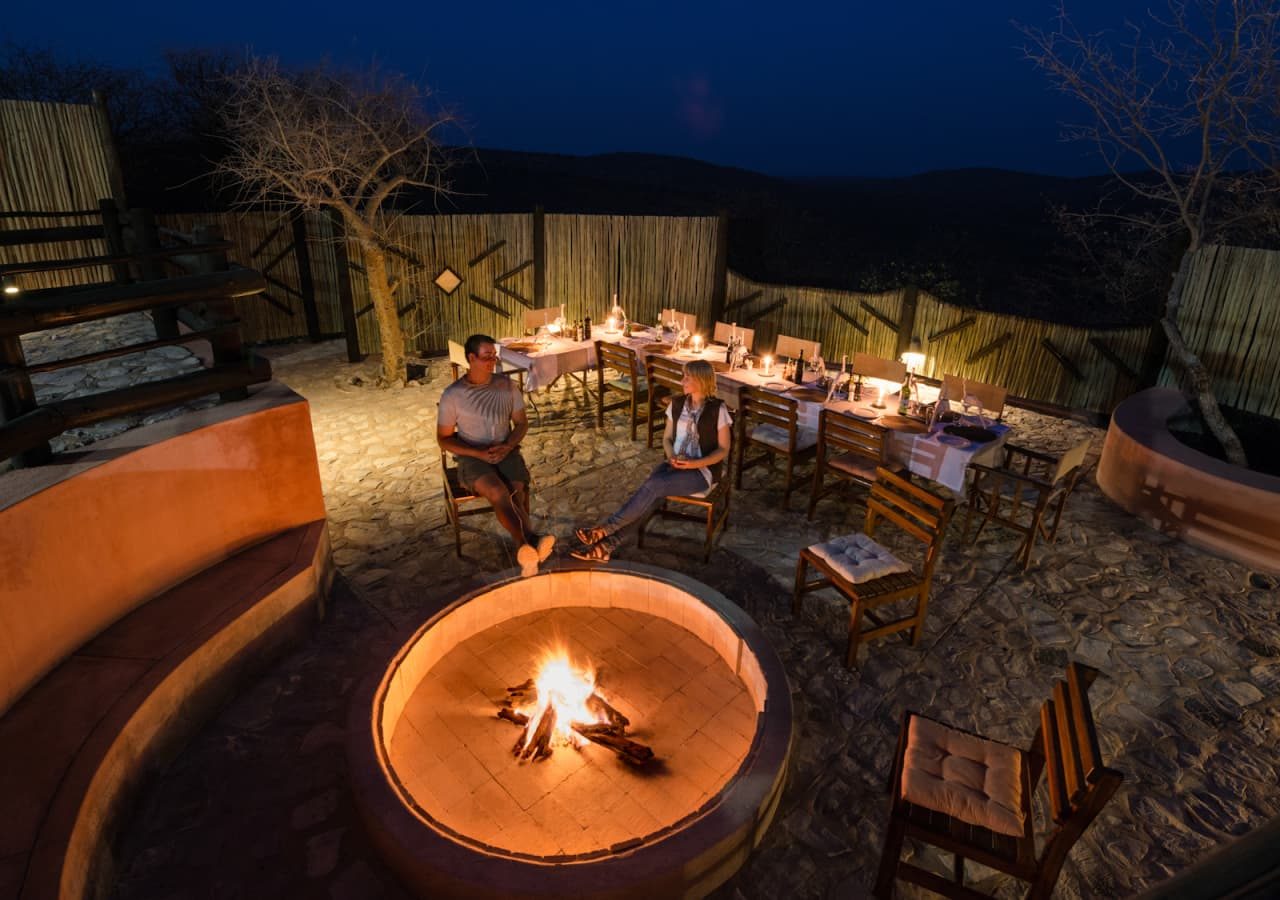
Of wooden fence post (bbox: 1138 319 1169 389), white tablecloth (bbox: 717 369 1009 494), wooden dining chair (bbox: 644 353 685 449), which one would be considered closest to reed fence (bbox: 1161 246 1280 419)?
wooden fence post (bbox: 1138 319 1169 389)

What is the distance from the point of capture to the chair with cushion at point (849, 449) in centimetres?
544

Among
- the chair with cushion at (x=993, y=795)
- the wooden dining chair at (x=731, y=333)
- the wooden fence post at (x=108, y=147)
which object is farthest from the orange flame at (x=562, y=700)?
the wooden fence post at (x=108, y=147)

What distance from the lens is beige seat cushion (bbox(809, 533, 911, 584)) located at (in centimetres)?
416

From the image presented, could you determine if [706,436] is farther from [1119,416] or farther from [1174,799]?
[1119,416]

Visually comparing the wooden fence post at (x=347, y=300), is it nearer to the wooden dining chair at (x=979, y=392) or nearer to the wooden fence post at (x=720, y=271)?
the wooden fence post at (x=720, y=271)

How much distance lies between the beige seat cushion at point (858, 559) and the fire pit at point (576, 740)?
68 centimetres

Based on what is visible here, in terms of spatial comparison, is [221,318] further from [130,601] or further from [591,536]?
[591,536]

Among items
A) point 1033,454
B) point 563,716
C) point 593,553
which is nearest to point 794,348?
point 1033,454

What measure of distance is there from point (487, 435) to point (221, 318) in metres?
1.84

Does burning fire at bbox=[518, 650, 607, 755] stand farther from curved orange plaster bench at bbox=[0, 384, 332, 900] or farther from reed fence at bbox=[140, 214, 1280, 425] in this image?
reed fence at bbox=[140, 214, 1280, 425]

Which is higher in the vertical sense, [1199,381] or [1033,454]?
[1199,381]

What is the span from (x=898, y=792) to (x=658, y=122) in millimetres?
110262

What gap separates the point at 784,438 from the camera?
6.36m

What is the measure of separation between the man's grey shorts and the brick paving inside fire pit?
1095 millimetres
